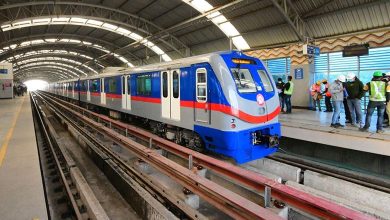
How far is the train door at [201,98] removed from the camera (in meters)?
6.50

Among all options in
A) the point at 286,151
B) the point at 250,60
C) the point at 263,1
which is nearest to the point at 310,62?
the point at 263,1

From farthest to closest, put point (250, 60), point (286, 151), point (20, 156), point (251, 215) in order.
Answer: point (286, 151), point (250, 60), point (20, 156), point (251, 215)

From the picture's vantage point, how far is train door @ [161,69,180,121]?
7.59 meters

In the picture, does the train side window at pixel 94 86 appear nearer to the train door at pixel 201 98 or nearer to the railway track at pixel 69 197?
the railway track at pixel 69 197

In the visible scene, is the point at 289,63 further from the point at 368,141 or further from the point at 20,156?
the point at 20,156

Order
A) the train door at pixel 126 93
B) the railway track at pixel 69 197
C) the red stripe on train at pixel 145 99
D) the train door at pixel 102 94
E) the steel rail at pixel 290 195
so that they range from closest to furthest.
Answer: the steel rail at pixel 290 195 < the railway track at pixel 69 197 < the red stripe on train at pixel 145 99 < the train door at pixel 126 93 < the train door at pixel 102 94

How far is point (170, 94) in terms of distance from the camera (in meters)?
7.93

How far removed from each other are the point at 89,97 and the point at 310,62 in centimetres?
1364

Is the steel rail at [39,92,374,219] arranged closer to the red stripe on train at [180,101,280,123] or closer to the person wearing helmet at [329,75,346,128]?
the red stripe on train at [180,101,280,123]

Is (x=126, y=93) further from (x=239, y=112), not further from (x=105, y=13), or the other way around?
(x=105, y=13)

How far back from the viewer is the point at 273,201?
Answer: 4.11m

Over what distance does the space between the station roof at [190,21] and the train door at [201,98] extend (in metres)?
9.03

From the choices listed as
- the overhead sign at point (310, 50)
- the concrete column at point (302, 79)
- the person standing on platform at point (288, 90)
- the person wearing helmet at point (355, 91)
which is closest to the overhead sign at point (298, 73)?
the concrete column at point (302, 79)

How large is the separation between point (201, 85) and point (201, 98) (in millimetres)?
303
